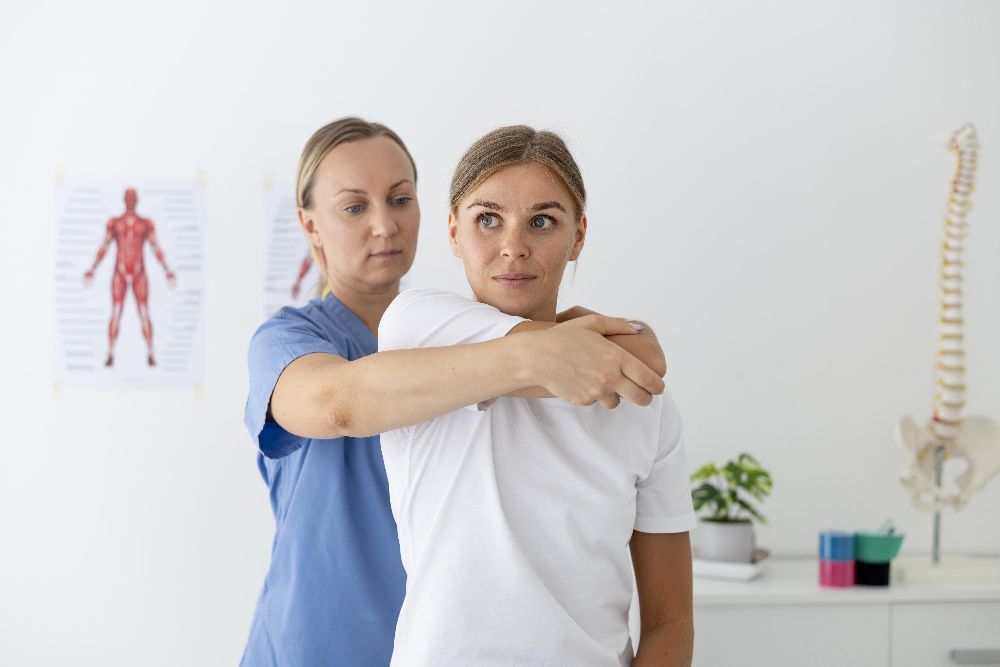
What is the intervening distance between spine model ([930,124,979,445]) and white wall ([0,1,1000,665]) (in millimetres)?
229

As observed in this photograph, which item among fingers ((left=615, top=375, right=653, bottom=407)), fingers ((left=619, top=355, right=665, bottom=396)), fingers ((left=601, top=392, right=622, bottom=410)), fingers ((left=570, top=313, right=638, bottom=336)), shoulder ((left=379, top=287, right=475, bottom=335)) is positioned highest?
shoulder ((left=379, top=287, right=475, bottom=335))

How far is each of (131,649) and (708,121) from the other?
2048mm

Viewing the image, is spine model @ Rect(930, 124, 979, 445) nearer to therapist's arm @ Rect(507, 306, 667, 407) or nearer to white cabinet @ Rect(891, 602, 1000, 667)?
white cabinet @ Rect(891, 602, 1000, 667)

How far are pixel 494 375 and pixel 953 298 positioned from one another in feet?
6.14

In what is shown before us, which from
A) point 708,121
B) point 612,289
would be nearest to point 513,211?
point 612,289

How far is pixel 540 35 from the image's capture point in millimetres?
2527

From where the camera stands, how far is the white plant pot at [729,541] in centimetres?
222

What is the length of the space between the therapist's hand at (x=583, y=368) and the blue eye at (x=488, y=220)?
0.66 feet

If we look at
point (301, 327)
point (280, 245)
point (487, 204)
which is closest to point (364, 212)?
point (301, 327)

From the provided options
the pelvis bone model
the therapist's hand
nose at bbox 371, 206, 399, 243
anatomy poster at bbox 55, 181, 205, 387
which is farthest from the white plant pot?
the therapist's hand

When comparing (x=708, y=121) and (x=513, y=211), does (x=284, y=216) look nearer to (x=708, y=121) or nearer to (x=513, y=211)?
(x=708, y=121)

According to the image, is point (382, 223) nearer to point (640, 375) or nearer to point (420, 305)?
point (420, 305)

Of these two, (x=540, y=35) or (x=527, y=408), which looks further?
(x=540, y=35)

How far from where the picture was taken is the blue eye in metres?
1.05
